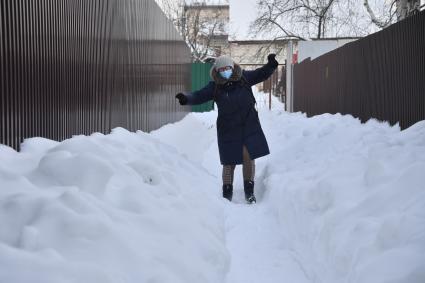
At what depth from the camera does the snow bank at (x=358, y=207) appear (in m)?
2.73

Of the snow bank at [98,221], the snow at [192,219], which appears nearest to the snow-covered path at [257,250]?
the snow at [192,219]

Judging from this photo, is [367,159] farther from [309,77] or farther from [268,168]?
[309,77]

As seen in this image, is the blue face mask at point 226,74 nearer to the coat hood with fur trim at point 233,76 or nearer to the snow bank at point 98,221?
the coat hood with fur trim at point 233,76

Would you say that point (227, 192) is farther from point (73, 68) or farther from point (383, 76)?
point (383, 76)

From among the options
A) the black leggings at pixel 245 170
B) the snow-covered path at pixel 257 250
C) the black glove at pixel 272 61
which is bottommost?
the snow-covered path at pixel 257 250

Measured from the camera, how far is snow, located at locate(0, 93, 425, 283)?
2336 mm

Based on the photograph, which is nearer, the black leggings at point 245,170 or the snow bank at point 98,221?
the snow bank at point 98,221

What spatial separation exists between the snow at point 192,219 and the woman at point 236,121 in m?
0.39

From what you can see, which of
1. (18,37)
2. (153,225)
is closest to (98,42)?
(18,37)

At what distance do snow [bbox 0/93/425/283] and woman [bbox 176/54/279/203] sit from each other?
386 millimetres

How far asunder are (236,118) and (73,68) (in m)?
1.99

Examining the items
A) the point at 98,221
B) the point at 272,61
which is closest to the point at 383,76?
the point at 272,61

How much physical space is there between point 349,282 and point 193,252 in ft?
3.10

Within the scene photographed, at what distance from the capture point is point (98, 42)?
5297mm
